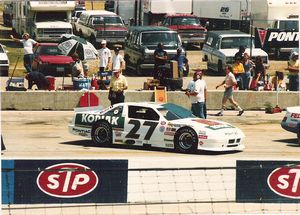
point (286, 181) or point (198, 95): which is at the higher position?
point (286, 181)

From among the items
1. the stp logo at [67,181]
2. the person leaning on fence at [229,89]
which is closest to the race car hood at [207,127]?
the person leaning on fence at [229,89]

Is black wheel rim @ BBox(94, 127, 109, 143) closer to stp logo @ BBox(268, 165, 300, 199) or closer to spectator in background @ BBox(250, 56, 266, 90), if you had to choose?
stp logo @ BBox(268, 165, 300, 199)

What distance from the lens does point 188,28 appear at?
41938 mm

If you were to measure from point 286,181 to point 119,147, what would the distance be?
7.74m

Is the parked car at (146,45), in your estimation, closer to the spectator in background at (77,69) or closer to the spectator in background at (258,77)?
the spectator in background at (258,77)

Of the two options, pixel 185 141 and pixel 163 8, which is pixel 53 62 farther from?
pixel 163 8

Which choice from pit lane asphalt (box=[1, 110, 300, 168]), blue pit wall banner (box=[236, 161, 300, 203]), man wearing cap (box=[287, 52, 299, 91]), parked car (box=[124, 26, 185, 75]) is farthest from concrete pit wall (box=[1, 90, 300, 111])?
blue pit wall banner (box=[236, 161, 300, 203])

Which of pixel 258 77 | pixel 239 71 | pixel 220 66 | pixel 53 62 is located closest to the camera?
pixel 239 71

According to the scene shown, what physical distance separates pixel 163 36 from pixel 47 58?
14.6ft

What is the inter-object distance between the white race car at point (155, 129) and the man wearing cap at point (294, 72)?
7546 mm

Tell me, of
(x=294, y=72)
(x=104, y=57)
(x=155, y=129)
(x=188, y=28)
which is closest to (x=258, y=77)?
(x=294, y=72)

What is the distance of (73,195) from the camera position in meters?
13.2

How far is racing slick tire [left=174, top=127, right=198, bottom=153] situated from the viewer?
19.6 m

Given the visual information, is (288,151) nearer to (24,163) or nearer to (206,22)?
(24,163)
